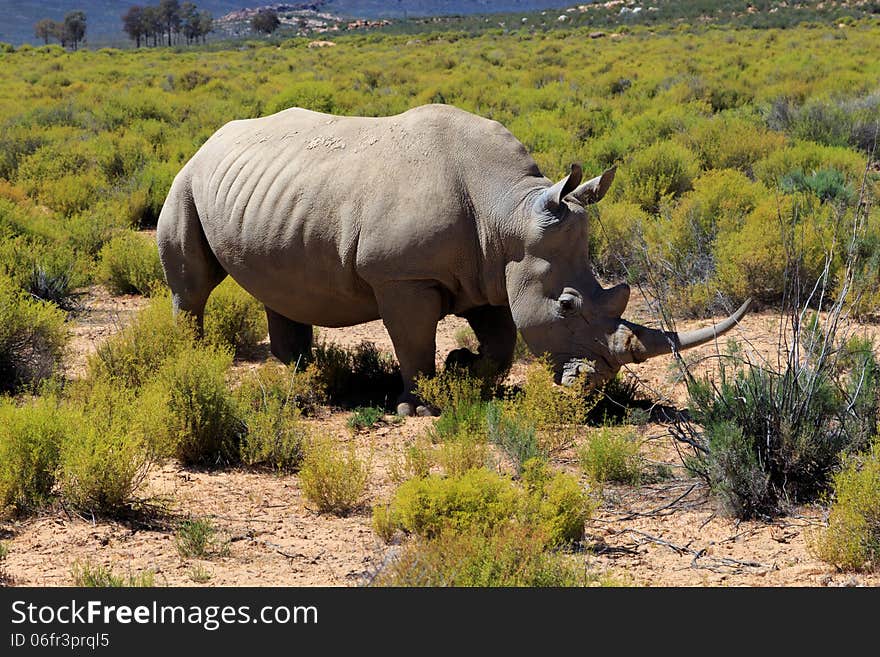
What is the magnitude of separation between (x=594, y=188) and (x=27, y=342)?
4.43 metres

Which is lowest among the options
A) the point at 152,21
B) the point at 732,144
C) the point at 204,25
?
the point at 732,144

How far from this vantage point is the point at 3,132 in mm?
19406

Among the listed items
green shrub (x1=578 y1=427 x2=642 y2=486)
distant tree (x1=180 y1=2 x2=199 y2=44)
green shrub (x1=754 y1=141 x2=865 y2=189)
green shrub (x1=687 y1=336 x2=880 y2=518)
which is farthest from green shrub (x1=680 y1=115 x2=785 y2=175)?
distant tree (x1=180 y1=2 x2=199 y2=44)

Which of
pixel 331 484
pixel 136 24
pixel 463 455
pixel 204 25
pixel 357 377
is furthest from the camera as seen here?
pixel 204 25

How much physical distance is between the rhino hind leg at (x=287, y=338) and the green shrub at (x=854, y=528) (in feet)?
15.8

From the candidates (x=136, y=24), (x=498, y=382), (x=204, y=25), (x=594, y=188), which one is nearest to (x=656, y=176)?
(x=498, y=382)

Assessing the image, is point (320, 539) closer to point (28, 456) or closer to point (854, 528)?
point (28, 456)

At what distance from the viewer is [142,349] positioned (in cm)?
790

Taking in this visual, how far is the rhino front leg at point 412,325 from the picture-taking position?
710 centimetres

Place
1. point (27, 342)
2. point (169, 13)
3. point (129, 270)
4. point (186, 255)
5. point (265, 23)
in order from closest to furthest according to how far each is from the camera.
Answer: point (27, 342)
point (186, 255)
point (129, 270)
point (265, 23)
point (169, 13)

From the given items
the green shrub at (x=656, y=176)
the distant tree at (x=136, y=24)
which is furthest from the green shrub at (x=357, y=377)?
the distant tree at (x=136, y=24)

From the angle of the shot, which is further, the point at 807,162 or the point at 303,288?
the point at 807,162

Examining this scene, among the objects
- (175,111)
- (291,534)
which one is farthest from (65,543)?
(175,111)

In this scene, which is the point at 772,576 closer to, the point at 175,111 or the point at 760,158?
the point at 760,158
